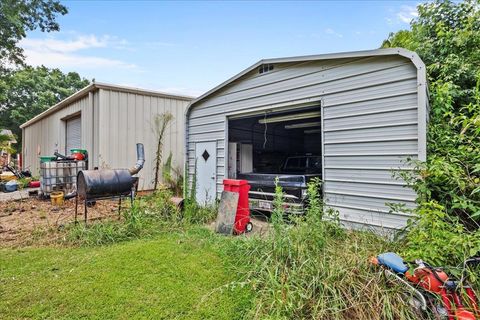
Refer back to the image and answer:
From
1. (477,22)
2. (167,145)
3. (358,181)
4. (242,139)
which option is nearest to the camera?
(358,181)

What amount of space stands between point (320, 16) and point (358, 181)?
211 inches

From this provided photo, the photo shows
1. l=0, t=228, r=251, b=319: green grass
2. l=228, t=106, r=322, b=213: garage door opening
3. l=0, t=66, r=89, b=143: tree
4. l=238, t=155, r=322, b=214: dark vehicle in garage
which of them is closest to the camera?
l=0, t=228, r=251, b=319: green grass

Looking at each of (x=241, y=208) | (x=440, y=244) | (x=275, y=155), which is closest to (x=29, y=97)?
(x=275, y=155)

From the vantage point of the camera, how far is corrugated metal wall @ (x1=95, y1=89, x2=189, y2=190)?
8.03 m

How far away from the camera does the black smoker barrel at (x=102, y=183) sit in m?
4.85

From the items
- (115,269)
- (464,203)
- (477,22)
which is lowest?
(115,269)

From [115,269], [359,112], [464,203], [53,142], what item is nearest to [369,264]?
[464,203]

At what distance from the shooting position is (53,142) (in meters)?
12.8

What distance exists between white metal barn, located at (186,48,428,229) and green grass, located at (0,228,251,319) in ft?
8.69

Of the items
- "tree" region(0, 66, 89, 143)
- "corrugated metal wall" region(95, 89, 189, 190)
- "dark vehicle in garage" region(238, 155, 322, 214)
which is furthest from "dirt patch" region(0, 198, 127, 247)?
"tree" region(0, 66, 89, 143)

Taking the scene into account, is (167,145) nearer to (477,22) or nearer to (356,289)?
(356,289)

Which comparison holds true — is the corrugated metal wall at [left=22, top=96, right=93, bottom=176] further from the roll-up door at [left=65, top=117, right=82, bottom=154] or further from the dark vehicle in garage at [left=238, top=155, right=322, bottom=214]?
the dark vehicle in garage at [left=238, top=155, right=322, bottom=214]

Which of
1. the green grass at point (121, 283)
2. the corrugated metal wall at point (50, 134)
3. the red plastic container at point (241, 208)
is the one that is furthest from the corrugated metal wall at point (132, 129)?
the green grass at point (121, 283)

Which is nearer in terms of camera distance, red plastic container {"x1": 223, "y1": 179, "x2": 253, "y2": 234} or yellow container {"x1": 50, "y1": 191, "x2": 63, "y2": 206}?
red plastic container {"x1": 223, "y1": 179, "x2": 253, "y2": 234}
